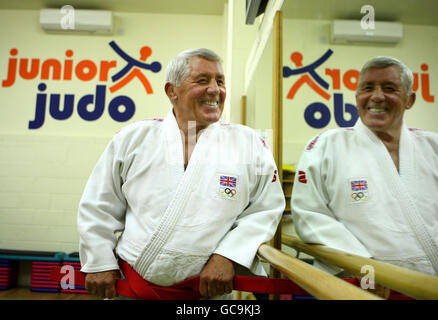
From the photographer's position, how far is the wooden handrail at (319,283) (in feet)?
1.23

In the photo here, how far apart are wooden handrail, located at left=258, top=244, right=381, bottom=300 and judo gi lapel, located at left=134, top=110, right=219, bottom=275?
327 mm

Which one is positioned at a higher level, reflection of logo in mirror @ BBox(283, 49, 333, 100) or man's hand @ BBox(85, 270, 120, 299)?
reflection of logo in mirror @ BBox(283, 49, 333, 100)

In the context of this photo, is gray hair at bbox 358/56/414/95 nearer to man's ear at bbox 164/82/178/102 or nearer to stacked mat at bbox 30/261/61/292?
man's ear at bbox 164/82/178/102

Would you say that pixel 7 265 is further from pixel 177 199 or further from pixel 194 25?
pixel 194 25

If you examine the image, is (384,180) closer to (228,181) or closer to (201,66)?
(228,181)

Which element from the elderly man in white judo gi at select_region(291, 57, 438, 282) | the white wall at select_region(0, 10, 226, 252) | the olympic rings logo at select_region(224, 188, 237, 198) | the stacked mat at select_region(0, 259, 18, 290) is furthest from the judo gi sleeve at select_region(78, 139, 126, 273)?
the stacked mat at select_region(0, 259, 18, 290)

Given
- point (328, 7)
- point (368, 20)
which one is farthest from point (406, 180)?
point (328, 7)

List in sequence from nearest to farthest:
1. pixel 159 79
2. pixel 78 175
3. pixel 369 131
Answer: pixel 369 131 < pixel 159 79 < pixel 78 175

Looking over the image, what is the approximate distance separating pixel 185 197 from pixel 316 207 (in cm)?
39

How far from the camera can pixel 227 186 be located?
88 cm

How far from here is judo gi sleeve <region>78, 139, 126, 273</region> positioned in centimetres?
87

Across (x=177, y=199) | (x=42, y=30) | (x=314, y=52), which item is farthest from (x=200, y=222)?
(x=42, y=30)

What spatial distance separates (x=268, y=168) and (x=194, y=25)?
2.29 meters

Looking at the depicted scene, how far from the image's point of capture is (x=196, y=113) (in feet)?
3.29
